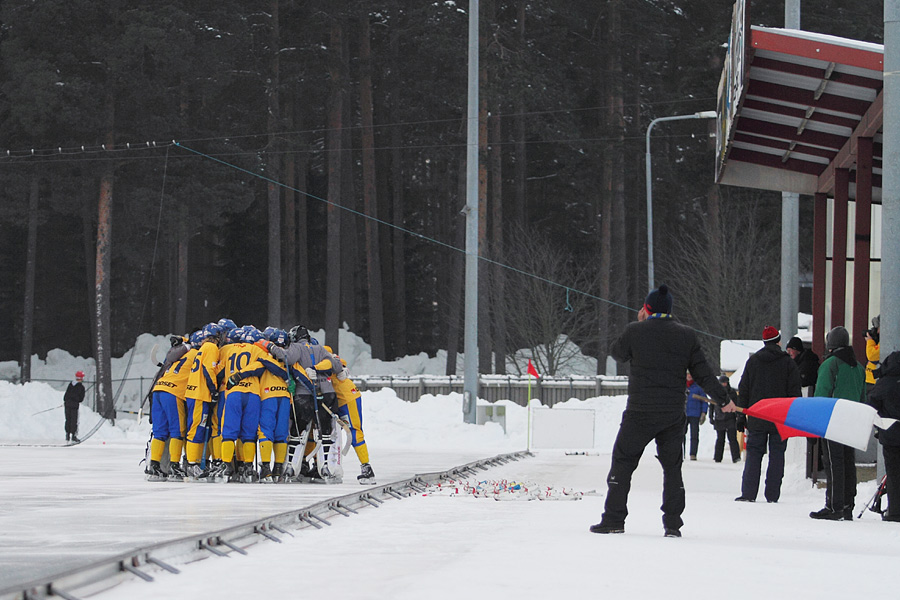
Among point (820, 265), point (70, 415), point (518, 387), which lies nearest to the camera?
point (820, 265)

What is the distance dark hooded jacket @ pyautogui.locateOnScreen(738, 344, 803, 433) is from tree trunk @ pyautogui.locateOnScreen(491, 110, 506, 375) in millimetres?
34777

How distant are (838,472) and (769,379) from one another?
8.25 feet

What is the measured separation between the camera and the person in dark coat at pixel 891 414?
11.4m

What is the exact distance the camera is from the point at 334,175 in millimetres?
53156

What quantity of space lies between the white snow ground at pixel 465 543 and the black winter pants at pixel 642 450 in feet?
0.82

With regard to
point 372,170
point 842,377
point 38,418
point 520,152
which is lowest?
point 38,418

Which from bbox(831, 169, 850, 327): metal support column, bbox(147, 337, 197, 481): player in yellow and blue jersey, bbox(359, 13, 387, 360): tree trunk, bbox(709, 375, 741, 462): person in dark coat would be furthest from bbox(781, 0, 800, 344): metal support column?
bbox(359, 13, 387, 360): tree trunk

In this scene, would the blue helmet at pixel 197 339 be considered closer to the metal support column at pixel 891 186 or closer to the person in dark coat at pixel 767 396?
the person in dark coat at pixel 767 396

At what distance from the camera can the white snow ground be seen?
6.97 meters

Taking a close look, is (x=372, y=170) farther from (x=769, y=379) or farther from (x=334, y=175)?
(x=769, y=379)

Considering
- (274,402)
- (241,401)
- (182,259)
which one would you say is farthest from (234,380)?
(182,259)

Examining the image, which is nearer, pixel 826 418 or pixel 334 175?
pixel 826 418

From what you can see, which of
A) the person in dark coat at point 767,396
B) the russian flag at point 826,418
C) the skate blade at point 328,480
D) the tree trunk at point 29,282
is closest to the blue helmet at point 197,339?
the skate blade at point 328,480

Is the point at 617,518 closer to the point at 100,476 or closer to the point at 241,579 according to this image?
the point at 241,579
